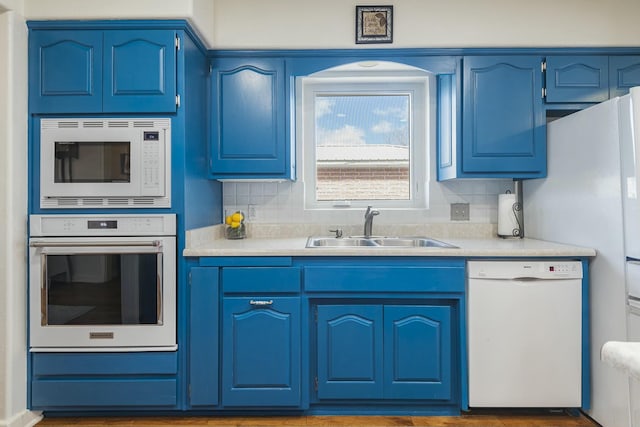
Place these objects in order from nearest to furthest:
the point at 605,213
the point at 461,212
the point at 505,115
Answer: the point at 605,213, the point at 505,115, the point at 461,212

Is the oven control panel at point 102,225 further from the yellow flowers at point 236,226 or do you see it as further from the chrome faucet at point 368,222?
the chrome faucet at point 368,222

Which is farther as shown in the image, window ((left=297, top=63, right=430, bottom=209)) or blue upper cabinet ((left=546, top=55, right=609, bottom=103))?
window ((left=297, top=63, right=430, bottom=209))

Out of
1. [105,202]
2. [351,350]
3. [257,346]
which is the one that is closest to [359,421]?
[351,350]

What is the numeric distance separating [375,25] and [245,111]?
0.93 metres

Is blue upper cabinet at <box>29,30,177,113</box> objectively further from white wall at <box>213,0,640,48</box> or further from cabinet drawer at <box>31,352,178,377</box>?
cabinet drawer at <box>31,352,178,377</box>

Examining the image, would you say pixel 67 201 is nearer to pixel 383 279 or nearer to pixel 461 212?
pixel 383 279

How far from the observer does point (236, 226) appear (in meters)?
2.81

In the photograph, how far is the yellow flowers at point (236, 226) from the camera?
2803 millimetres

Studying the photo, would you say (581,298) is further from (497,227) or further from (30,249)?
(30,249)

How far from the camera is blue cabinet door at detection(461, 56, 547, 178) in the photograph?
2611 mm

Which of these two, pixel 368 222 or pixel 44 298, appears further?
pixel 368 222

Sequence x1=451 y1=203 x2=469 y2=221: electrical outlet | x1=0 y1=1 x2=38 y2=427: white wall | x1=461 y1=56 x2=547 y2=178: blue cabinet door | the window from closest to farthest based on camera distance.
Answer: x1=0 y1=1 x2=38 y2=427: white wall, x1=461 y1=56 x2=547 y2=178: blue cabinet door, x1=451 y1=203 x2=469 y2=221: electrical outlet, the window

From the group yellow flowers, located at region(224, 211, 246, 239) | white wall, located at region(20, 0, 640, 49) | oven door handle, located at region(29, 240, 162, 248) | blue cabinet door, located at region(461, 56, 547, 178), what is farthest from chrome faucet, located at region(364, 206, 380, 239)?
oven door handle, located at region(29, 240, 162, 248)

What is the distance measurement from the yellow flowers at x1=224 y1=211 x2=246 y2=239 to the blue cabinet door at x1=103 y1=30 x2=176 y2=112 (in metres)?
0.83
